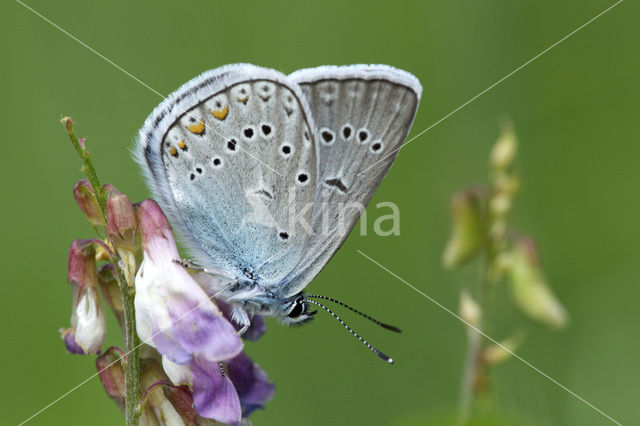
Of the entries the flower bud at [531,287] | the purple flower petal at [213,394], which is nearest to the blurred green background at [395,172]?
the flower bud at [531,287]

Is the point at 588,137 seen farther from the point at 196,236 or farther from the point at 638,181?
the point at 196,236

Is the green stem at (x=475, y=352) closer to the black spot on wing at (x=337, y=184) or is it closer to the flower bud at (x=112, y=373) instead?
the black spot on wing at (x=337, y=184)

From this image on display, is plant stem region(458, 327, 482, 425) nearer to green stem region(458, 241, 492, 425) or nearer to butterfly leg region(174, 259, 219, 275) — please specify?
green stem region(458, 241, 492, 425)

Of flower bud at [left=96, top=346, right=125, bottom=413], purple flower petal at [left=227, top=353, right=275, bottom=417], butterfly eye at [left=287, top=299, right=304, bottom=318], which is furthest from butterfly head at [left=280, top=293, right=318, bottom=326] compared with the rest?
flower bud at [left=96, top=346, right=125, bottom=413]

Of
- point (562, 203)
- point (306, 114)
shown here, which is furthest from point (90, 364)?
point (562, 203)

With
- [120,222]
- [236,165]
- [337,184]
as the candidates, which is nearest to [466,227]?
[337,184]

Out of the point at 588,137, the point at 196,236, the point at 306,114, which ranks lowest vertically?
the point at 588,137

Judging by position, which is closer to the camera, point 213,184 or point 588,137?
point 213,184

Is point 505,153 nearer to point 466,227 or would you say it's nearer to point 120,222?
point 466,227
